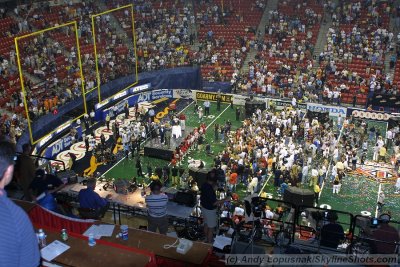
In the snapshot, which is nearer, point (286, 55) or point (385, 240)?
point (385, 240)

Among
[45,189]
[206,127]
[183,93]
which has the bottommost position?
[206,127]

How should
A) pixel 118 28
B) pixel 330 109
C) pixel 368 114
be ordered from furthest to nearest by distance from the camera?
pixel 118 28 → pixel 330 109 → pixel 368 114

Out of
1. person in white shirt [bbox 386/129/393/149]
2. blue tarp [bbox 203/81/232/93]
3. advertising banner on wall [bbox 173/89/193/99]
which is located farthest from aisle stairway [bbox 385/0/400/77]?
advertising banner on wall [bbox 173/89/193/99]

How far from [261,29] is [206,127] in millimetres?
14263

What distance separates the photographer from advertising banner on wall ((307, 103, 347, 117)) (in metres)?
31.9

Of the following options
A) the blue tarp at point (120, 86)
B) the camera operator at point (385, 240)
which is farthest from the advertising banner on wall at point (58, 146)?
the camera operator at point (385, 240)

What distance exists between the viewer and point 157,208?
9.27 metres

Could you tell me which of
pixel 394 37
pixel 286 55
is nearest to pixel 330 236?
pixel 286 55

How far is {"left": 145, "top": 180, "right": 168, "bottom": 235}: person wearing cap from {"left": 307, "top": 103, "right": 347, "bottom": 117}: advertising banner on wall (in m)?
24.0

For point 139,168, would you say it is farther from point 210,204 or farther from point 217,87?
point 210,204

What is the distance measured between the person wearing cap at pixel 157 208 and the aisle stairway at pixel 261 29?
29.8 meters

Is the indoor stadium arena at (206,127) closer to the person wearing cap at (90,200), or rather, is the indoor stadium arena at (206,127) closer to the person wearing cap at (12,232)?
the person wearing cap at (90,200)

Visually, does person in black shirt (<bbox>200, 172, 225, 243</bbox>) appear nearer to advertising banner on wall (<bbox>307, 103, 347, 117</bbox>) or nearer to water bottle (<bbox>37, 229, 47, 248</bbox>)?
water bottle (<bbox>37, 229, 47, 248</bbox>)

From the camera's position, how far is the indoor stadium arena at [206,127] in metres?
9.09
